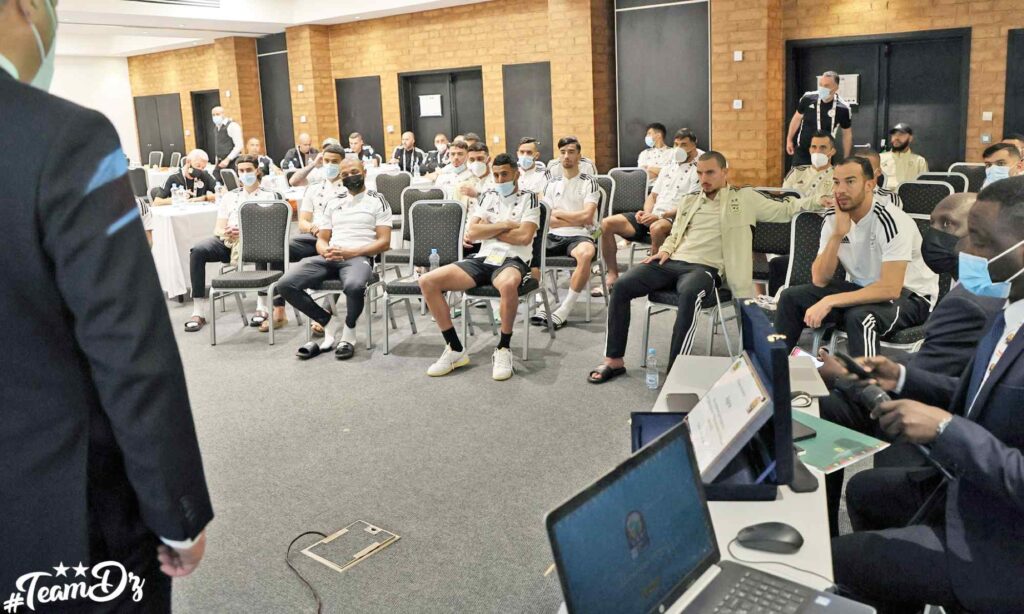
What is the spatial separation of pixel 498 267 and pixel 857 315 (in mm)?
2139

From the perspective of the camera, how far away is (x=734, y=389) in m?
2.01

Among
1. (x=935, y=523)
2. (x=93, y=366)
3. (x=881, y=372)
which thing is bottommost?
(x=935, y=523)

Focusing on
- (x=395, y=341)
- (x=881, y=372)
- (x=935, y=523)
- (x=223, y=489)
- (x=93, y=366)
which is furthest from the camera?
(x=395, y=341)

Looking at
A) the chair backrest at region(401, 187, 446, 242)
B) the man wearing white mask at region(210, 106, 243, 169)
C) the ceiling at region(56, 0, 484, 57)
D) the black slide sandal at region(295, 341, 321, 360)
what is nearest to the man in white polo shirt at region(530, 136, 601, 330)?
the chair backrest at region(401, 187, 446, 242)

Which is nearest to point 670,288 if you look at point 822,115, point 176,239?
point 176,239

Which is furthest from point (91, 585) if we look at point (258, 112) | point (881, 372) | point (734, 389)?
point (258, 112)

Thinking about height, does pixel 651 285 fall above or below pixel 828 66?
below

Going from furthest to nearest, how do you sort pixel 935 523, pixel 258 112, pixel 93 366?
pixel 258 112 < pixel 935 523 < pixel 93 366

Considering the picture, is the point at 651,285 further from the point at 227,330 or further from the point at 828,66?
the point at 828,66

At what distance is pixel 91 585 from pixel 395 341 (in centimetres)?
472

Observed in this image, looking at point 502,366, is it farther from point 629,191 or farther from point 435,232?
point 629,191

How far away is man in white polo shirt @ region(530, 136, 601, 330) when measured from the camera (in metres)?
6.07

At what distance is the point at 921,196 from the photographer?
5.98 metres

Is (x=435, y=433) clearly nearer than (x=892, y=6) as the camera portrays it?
Yes
